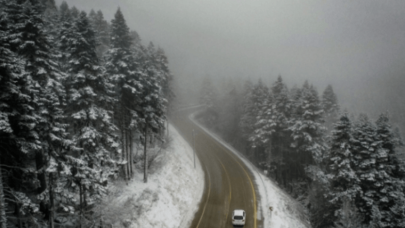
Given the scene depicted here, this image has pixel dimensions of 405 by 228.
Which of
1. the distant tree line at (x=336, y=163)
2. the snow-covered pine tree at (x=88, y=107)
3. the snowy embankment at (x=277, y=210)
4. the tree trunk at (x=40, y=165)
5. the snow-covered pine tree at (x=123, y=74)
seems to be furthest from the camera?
the distant tree line at (x=336, y=163)

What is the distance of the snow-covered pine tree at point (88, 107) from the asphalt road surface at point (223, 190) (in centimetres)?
1220

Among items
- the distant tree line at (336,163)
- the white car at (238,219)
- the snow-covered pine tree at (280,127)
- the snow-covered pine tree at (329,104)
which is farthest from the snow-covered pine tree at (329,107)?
the white car at (238,219)

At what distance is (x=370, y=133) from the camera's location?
25.2 meters

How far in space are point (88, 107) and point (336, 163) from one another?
89.1ft

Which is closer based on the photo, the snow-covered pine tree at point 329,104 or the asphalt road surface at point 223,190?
the asphalt road surface at point 223,190

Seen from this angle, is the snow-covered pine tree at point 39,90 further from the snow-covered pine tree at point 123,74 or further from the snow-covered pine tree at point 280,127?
the snow-covered pine tree at point 280,127

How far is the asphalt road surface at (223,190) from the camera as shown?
23.0 metres

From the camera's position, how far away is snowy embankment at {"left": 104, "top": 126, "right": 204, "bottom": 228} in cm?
1919

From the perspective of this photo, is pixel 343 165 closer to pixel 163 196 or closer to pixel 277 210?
pixel 277 210

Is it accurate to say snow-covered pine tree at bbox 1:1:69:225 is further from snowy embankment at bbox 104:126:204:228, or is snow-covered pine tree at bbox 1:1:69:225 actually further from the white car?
the white car

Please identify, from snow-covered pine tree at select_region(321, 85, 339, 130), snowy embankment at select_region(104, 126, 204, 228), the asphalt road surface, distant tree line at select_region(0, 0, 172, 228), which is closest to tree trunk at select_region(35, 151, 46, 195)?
distant tree line at select_region(0, 0, 172, 228)

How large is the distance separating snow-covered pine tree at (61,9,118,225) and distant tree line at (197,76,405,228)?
24.9m

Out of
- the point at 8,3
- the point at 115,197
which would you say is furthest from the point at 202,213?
the point at 8,3

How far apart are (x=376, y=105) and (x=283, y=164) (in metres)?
103
